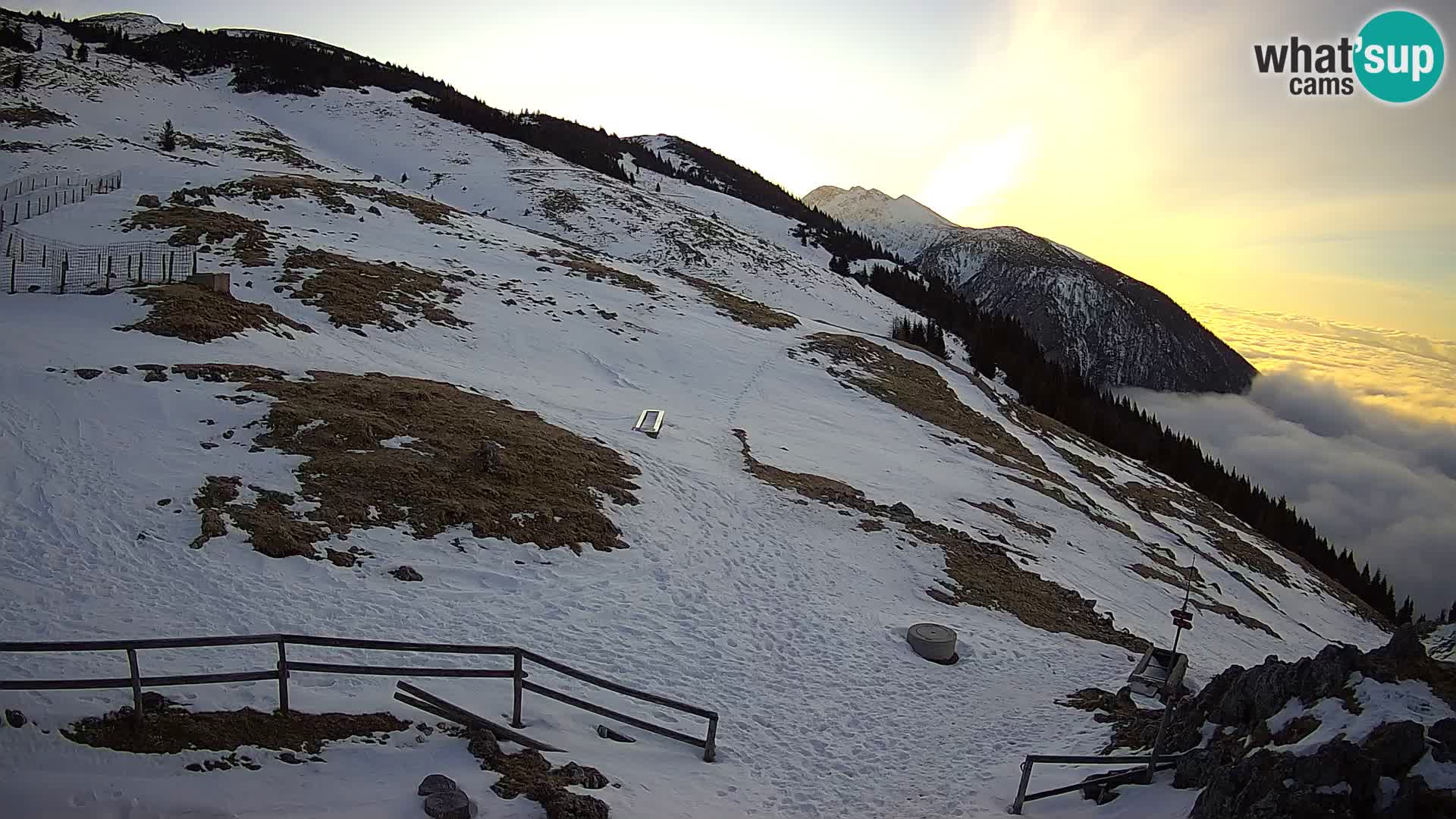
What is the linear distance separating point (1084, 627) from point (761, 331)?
27.5m

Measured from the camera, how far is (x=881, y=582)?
18.8 meters

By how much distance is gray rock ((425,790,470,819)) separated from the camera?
7.33 m

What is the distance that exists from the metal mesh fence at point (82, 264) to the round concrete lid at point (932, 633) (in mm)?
25127

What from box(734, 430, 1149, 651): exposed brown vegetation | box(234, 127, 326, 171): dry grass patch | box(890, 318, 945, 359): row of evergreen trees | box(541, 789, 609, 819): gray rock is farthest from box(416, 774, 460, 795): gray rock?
box(234, 127, 326, 171): dry grass patch

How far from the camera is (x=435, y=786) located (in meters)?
7.73

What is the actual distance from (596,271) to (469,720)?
38.0 metres

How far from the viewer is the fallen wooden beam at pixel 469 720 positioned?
918cm

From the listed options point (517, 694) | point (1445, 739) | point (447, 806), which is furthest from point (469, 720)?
point (1445, 739)

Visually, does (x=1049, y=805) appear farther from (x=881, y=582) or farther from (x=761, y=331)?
(x=761, y=331)

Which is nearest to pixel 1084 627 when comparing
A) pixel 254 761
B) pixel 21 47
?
pixel 254 761

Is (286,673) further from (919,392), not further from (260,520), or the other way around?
(919,392)

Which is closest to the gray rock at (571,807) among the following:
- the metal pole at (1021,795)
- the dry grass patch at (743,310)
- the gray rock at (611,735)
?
the gray rock at (611,735)

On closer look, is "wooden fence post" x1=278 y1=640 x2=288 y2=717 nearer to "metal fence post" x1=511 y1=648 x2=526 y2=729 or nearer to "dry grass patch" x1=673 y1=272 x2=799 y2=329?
"metal fence post" x1=511 y1=648 x2=526 y2=729

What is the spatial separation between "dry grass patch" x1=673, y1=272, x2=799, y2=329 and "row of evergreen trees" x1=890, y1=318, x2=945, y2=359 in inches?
533
